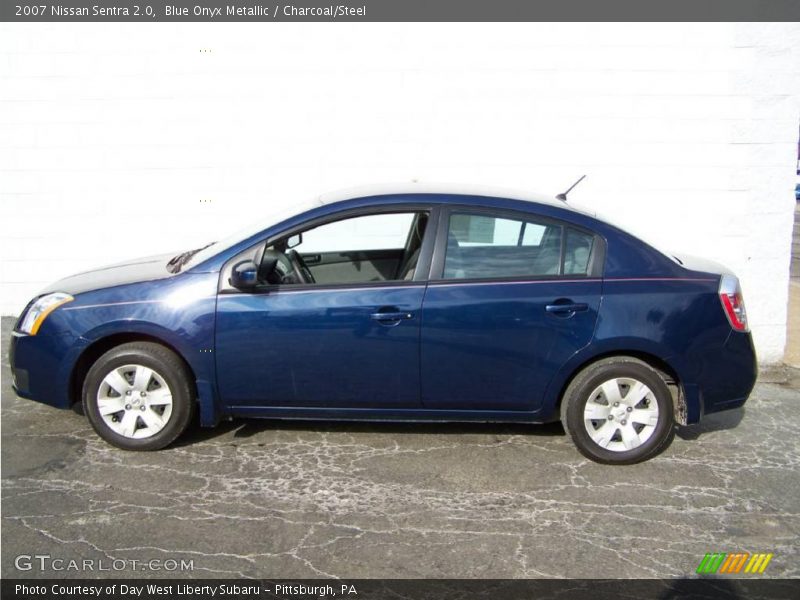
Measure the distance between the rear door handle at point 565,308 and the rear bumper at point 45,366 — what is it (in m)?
2.79

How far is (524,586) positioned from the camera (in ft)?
13.1

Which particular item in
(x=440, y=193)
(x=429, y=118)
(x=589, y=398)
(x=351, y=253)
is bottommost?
(x=589, y=398)

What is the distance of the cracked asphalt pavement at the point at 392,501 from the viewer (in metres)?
4.23

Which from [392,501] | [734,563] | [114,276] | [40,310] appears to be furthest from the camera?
[114,276]

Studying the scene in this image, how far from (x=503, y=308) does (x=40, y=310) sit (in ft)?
9.06

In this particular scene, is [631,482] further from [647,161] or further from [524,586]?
[647,161]

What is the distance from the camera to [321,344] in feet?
17.2

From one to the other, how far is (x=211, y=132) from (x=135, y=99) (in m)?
0.71

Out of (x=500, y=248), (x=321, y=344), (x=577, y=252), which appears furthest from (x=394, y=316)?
(x=577, y=252)

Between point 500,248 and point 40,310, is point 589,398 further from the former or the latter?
point 40,310

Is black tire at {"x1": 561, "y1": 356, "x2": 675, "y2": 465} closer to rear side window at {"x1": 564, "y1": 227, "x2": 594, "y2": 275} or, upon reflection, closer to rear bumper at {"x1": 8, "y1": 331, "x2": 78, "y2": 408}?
rear side window at {"x1": 564, "y1": 227, "x2": 594, "y2": 275}

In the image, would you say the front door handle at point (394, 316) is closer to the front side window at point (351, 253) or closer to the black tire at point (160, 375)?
the front side window at point (351, 253)

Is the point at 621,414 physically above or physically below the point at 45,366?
below

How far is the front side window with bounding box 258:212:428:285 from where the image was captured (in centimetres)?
549
